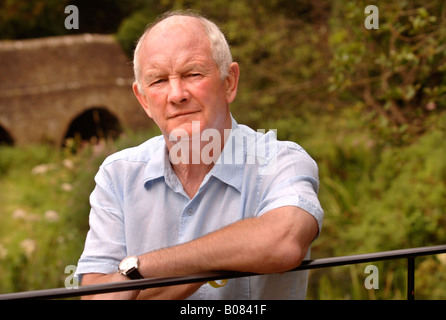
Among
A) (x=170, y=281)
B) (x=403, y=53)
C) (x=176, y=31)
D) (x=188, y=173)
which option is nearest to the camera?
(x=170, y=281)

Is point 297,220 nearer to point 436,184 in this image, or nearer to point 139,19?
point 436,184

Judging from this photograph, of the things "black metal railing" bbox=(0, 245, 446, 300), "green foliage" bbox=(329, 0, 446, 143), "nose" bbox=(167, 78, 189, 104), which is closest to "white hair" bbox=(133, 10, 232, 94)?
"nose" bbox=(167, 78, 189, 104)

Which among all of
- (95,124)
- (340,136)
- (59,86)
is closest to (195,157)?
(340,136)

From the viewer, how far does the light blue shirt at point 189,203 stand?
141 cm

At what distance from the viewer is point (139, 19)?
40.9 feet

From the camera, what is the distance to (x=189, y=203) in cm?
144

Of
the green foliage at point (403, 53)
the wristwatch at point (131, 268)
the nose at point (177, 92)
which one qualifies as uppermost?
the green foliage at point (403, 53)

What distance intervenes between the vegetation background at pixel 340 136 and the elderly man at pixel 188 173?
1.57m

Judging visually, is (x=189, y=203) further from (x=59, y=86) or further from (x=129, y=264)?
(x=59, y=86)

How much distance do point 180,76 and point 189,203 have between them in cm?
36

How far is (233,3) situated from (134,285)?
25.3ft

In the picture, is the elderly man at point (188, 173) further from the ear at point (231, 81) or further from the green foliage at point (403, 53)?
the green foliage at point (403, 53)

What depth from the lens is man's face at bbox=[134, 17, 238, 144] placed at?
54.5 inches

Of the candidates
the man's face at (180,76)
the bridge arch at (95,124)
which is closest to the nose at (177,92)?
the man's face at (180,76)
